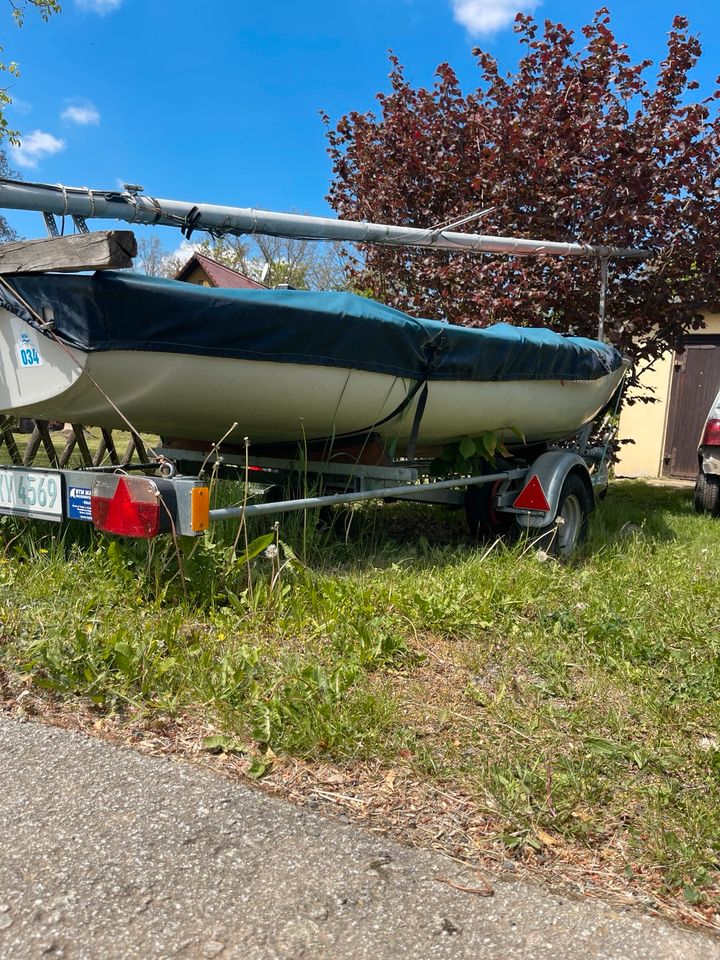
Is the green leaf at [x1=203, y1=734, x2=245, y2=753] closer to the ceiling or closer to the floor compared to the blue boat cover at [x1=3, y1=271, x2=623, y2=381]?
A: closer to the floor

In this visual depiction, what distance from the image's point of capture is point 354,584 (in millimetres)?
3891

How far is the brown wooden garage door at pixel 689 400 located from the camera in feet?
44.5

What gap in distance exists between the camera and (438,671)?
10.8 ft

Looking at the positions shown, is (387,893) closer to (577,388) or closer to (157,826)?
(157,826)

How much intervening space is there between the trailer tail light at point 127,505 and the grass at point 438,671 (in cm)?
31

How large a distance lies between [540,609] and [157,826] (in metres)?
2.31

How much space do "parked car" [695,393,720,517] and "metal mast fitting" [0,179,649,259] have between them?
282cm

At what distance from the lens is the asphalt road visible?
1.80 meters

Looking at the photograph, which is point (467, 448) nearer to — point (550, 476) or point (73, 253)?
point (550, 476)

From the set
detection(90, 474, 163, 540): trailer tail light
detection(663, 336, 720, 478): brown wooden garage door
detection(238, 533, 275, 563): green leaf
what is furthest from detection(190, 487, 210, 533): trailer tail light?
detection(663, 336, 720, 478): brown wooden garage door

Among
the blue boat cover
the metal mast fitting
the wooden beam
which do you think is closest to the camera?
the wooden beam

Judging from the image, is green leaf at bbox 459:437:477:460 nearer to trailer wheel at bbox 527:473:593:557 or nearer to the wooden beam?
trailer wheel at bbox 527:473:593:557

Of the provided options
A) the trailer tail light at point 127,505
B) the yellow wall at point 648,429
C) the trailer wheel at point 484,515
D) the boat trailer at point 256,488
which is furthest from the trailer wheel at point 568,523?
the yellow wall at point 648,429

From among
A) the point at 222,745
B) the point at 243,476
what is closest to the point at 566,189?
the point at 243,476
